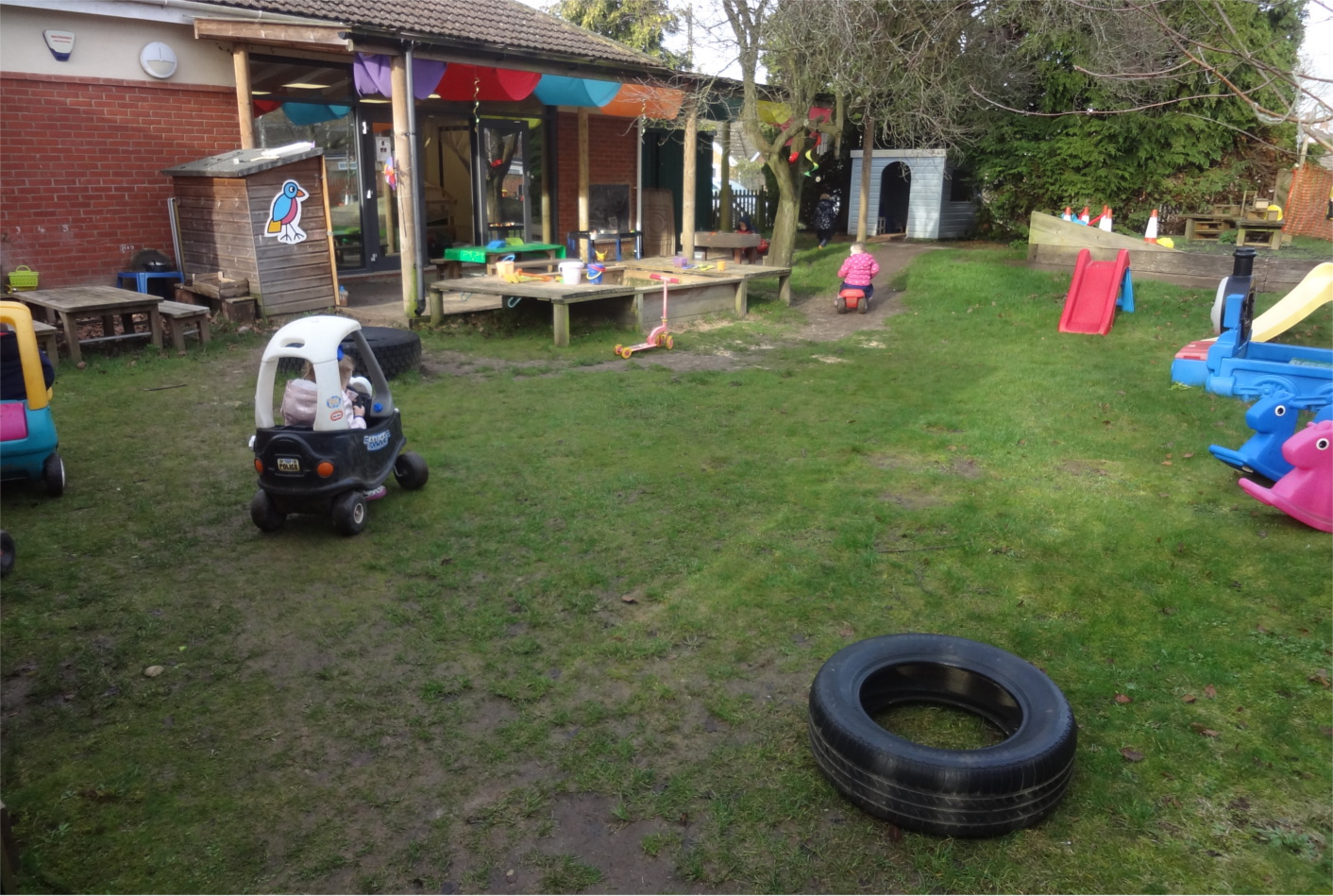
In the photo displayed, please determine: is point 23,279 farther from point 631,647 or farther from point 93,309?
point 631,647

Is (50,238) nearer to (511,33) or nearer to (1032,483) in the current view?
(511,33)

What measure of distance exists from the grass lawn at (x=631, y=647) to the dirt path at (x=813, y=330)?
190 cm

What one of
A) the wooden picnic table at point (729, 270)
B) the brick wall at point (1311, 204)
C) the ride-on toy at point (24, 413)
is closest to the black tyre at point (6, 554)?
the ride-on toy at point (24, 413)

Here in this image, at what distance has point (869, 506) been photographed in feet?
19.9

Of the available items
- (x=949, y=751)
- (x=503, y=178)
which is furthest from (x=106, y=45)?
(x=949, y=751)

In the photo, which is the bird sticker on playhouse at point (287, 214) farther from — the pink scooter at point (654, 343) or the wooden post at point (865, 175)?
the wooden post at point (865, 175)

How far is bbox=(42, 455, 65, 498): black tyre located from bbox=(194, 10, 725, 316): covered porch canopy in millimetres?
6194

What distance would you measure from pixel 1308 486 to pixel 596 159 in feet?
50.0

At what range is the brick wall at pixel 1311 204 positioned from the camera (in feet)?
66.2

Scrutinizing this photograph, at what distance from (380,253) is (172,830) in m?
13.7

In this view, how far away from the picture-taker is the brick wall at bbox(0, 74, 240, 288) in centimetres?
1072

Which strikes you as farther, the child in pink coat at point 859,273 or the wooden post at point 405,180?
the child in pink coat at point 859,273

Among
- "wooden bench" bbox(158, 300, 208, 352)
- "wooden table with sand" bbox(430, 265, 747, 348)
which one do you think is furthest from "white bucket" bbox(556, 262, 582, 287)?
"wooden bench" bbox(158, 300, 208, 352)

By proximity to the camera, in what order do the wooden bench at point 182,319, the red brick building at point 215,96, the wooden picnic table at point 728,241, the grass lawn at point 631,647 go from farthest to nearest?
the wooden picnic table at point 728,241
the red brick building at point 215,96
the wooden bench at point 182,319
the grass lawn at point 631,647
